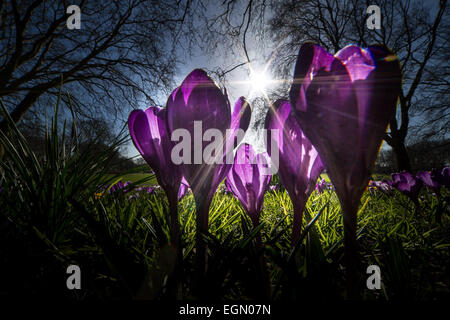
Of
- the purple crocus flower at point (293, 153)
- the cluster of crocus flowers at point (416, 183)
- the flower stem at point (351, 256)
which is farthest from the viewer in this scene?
the cluster of crocus flowers at point (416, 183)

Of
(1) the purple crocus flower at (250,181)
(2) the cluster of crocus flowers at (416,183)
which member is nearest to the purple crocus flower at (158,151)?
(1) the purple crocus flower at (250,181)

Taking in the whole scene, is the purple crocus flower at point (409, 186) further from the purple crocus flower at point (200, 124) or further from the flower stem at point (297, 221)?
the purple crocus flower at point (200, 124)

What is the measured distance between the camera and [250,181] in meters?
0.44

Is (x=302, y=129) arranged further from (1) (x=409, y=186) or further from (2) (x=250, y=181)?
(1) (x=409, y=186)

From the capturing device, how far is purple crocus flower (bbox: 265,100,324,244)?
0.35 meters

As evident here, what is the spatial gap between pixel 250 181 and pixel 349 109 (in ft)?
0.80

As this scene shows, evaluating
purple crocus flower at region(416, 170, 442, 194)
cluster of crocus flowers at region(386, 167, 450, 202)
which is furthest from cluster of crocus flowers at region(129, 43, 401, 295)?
purple crocus flower at region(416, 170, 442, 194)

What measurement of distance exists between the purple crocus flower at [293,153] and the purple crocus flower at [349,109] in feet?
0.30

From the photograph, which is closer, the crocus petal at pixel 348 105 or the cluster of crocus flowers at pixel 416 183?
the crocus petal at pixel 348 105

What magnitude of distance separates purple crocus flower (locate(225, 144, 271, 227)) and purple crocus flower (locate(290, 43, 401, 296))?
0.18 metres

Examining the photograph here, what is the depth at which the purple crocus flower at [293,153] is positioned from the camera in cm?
35

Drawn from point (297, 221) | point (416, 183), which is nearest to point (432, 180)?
point (416, 183)
